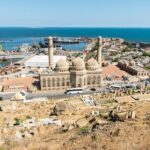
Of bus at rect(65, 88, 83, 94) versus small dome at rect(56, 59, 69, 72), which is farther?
small dome at rect(56, 59, 69, 72)

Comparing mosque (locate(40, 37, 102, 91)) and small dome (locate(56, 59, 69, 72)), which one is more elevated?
small dome (locate(56, 59, 69, 72))

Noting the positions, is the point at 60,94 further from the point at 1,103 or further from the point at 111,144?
the point at 111,144

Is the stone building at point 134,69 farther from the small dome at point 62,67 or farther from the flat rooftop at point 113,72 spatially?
the small dome at point 62,67

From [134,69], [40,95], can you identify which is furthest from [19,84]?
[134,69]

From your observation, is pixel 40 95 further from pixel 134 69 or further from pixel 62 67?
pixel 134 69

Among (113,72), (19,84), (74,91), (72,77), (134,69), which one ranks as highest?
(72,77)

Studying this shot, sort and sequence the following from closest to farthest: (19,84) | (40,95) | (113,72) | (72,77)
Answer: (40,95)
(72,77)
(19,84)
(113,72)

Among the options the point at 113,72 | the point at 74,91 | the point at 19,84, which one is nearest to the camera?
the point at 74,91

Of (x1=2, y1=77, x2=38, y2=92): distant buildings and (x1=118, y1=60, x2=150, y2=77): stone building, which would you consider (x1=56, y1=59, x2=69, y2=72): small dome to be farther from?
(x1=118, y1=60, x2=150, y2=77): stone building

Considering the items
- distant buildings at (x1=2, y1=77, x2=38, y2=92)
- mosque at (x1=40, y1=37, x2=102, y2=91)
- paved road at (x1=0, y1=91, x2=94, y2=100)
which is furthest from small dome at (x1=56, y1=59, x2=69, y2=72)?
distant buildings at (x1=2, y1=77, x2=38, y2=92)

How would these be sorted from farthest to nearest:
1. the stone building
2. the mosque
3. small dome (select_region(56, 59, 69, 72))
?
the stone building, small dome (select_region(56, 59, 69, 72)), the mosque

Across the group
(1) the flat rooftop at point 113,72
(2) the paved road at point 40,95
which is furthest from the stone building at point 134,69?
(2) the paved road at point 40,95

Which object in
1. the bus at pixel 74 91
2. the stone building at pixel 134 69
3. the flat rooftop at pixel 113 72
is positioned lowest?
the bus at pixel 74 91
